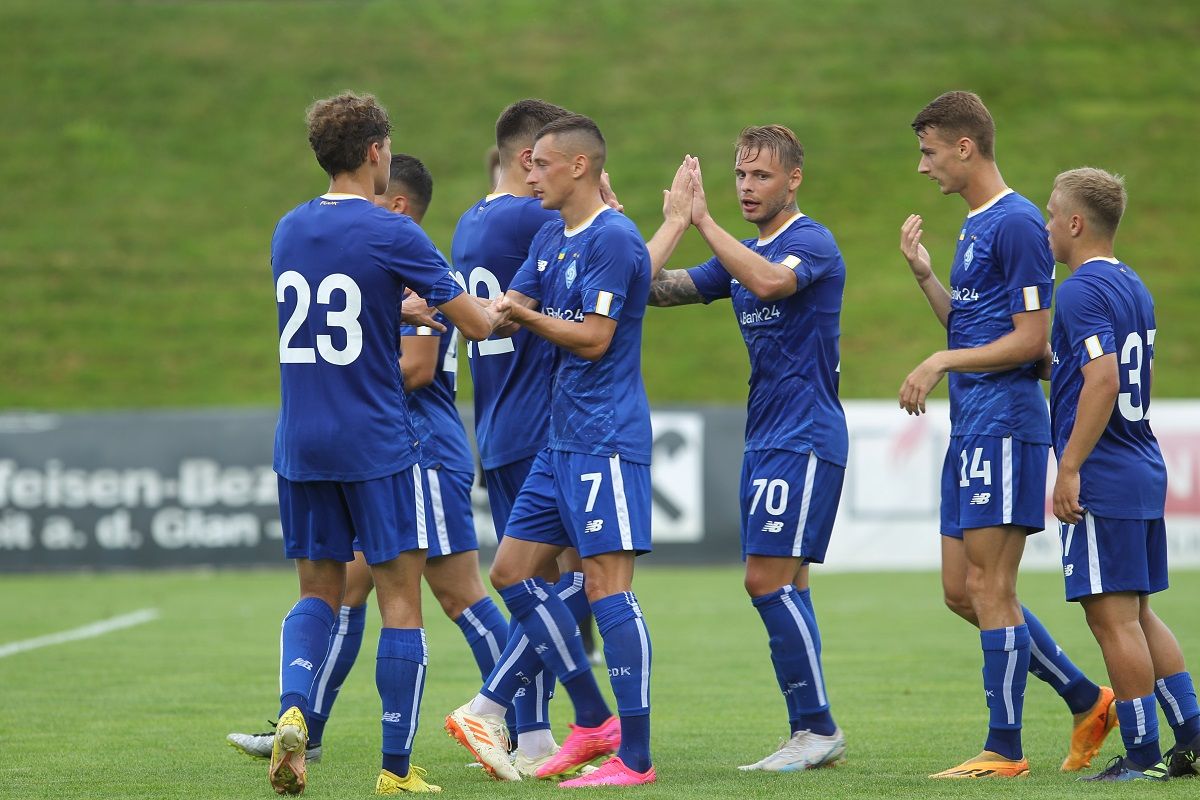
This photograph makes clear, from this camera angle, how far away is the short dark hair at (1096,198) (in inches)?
238

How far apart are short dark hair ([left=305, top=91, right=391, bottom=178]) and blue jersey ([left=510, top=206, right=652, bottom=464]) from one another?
0.90m

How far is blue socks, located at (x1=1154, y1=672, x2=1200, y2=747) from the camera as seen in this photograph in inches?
235

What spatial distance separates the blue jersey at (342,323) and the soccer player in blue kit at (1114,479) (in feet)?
7.65

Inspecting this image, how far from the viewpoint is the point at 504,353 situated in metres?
6.86

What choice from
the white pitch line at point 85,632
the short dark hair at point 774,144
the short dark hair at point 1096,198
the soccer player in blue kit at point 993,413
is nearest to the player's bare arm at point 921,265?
the soccer player in blue kit at point 993,413

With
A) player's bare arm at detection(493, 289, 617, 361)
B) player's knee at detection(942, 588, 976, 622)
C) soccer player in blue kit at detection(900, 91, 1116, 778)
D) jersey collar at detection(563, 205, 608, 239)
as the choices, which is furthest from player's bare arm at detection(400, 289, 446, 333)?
player's knee at detection(942, 588, 976, 622)

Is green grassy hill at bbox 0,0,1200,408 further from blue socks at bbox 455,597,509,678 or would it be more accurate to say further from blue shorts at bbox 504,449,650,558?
blue shorts at bbox 504,449,650,558

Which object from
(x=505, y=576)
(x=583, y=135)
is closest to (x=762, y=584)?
(x=505, y=576)

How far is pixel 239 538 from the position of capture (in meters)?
16.5

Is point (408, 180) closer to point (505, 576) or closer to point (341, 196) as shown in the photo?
point (341, 196)

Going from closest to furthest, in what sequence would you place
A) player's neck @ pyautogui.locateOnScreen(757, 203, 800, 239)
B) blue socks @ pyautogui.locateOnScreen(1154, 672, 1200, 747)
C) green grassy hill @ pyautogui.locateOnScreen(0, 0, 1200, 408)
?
blue socks @ pyautogui.locateOnScreen(1154, 672, 1200, 747), player's neck @ pyautogui.locateOnScreen(757, 203, 800, 239), green grassy hill @ pyautogui.locateOnScreen(0, 0, 1200, 408)

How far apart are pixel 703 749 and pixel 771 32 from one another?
94.9 feet

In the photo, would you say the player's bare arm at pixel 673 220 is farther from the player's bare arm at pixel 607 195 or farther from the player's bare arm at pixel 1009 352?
the player's bare arm at pixel 1009 352

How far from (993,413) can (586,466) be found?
1.64 m
